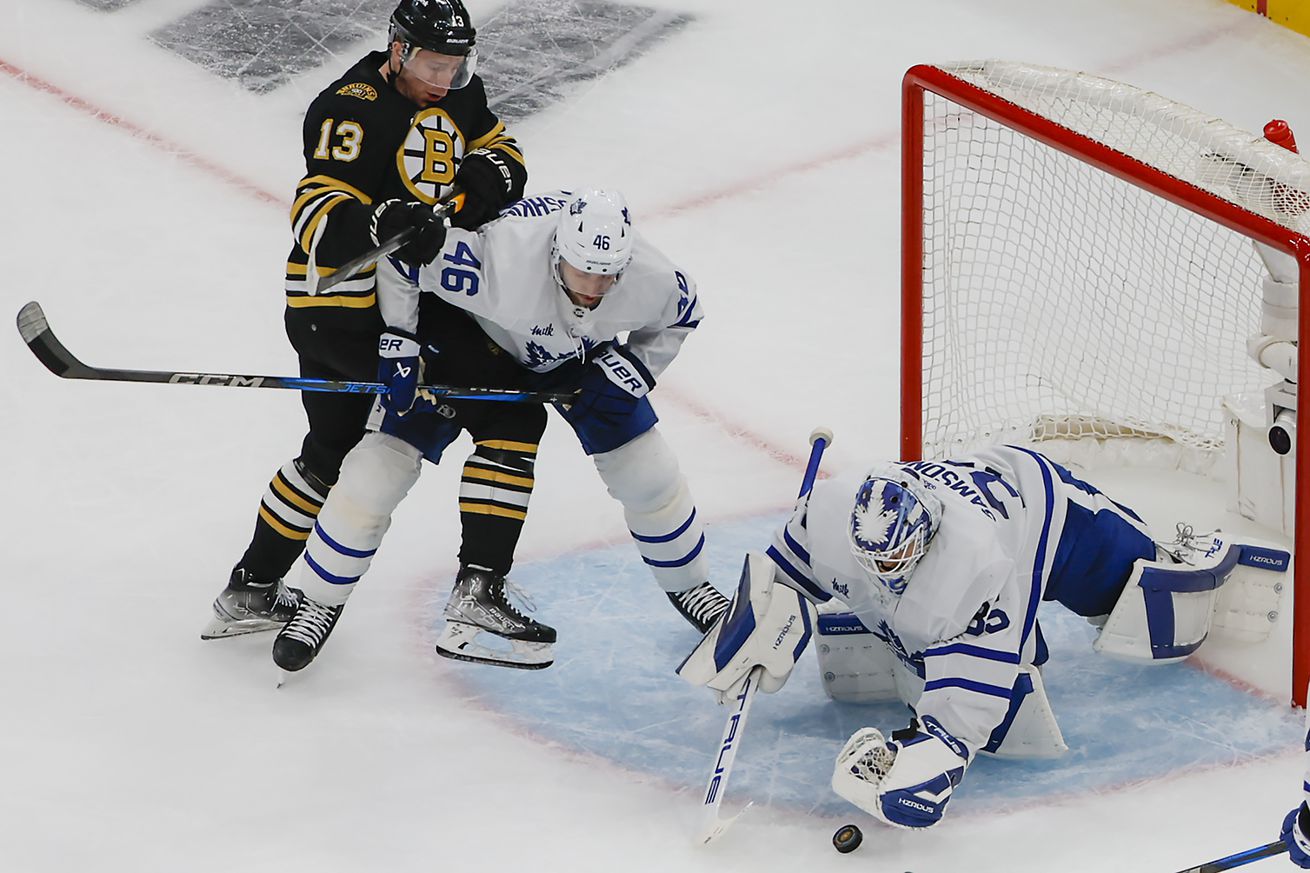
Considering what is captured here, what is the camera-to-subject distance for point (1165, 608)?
389cm

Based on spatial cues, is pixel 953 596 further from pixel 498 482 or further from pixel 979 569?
pixel 498 482

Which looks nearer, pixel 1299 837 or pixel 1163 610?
pixel 1299 837

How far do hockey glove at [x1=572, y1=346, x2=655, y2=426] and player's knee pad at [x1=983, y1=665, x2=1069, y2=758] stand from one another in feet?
2.67

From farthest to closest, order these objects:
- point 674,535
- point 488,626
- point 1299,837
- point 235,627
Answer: point 235,627
point 674,535
point 488,626
point 1299,837

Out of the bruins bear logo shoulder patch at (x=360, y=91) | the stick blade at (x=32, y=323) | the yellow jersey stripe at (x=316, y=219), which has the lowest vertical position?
the stick blade at (x=32, y=323)

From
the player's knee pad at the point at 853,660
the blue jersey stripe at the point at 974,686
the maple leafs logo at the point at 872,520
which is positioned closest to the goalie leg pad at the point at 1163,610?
the player's knee pad at the point at 853,660

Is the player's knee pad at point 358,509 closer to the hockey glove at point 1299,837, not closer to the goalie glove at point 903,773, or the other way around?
the goalie glove at point 903,773

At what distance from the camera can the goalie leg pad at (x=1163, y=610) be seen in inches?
152

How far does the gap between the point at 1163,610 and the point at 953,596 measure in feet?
2.07

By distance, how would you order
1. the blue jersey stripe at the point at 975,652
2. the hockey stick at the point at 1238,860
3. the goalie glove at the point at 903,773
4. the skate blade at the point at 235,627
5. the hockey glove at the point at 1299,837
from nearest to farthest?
1. the hockey glove at the point at 1299,837
2. the hockey stick at the point at 1238,860
3. the goalie glove at the point at 903,773
4. the blue jersey stripe at the point at 975,652
5. the skate blade at the point at 235,627

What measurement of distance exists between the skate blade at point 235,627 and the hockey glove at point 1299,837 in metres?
1.92

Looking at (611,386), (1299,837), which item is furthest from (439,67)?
(1299,837)

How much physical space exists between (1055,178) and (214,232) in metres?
2.20

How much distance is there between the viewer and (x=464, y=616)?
3742 millimetres
